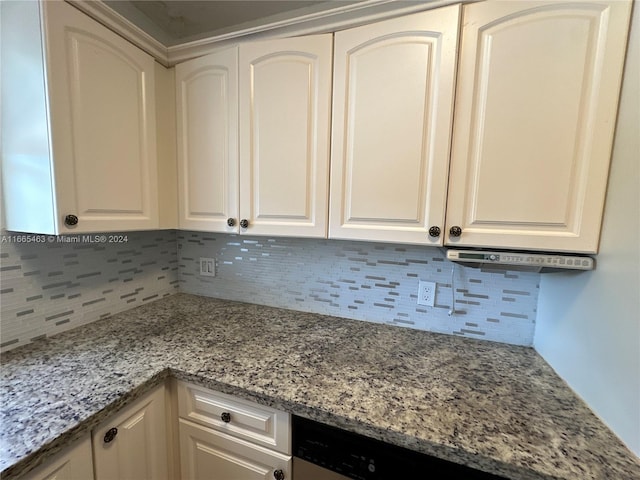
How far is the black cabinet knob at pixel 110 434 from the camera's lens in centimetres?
78

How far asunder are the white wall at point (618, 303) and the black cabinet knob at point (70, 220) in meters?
1.59

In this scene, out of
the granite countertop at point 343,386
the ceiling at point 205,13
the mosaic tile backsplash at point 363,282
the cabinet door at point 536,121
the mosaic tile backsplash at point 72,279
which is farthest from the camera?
the ceiling at point 205,13

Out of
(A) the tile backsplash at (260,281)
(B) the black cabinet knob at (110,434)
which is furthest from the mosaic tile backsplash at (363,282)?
(B) the black cabinet knob at (110,434)

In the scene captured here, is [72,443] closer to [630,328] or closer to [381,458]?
[381,458]

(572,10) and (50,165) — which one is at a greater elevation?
(572,10)

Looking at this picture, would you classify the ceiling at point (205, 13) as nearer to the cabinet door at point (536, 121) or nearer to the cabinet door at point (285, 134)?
the cabinet door at point (285, 134)

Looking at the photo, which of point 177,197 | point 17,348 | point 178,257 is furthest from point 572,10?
point 17,348

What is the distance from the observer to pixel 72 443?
0.70 m

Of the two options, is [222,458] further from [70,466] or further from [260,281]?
[260,281]

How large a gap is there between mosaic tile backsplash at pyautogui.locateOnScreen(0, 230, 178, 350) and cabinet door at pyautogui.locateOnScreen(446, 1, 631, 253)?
1.52 m

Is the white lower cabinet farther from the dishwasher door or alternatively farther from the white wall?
the white wall

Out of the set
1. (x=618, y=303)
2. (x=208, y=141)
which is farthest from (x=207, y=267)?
(x=618, y=303)

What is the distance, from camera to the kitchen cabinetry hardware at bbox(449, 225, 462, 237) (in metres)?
0.94

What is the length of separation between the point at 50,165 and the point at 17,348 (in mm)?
701
